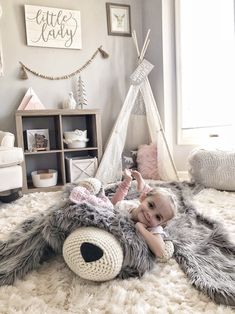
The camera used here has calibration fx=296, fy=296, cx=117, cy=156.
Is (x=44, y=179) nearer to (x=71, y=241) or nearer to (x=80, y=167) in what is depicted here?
(x=80, y=167)

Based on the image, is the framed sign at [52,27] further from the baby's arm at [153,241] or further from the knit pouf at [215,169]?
the baby's arm at [153,241]

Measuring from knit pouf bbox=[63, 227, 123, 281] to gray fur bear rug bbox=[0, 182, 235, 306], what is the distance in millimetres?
37

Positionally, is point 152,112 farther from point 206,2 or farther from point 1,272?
point 1,272

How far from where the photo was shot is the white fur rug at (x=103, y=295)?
0.82 m

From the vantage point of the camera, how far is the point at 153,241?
1029 millimetres

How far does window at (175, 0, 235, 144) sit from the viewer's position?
260cm

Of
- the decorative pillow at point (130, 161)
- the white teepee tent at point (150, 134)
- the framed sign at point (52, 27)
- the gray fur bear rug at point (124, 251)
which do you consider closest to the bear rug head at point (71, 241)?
the gray fur bear rug at point (124, 251)

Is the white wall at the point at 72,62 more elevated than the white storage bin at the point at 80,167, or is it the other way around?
the white wall at the point at 72,62

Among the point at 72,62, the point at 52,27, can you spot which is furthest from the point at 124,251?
the point at 52,27

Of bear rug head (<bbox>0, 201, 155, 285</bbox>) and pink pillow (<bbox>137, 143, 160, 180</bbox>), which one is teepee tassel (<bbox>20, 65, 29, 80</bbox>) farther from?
bear rug head (<bbox>0, 201, 155, 285</bbox>)

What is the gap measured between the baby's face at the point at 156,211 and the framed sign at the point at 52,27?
6.75 ft

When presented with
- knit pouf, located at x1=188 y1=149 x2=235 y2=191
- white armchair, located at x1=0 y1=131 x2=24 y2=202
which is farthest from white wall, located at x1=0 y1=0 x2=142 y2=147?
knit pouf, located at x1=188 y1=149 x2=235 y2=191

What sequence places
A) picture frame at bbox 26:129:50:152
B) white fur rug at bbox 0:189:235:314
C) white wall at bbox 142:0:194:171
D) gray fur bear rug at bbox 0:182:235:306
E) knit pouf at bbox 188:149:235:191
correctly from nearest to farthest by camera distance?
white fur rug at bbox 0:189:235:314
gray fur bear rug at bbox 0:182:235:306
knit pouf at bbox 188:149:235:191
picture frame at bbox 26:129:50:152
white wall at bbox 142:0:194:171

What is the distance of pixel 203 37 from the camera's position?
8.73 feet
